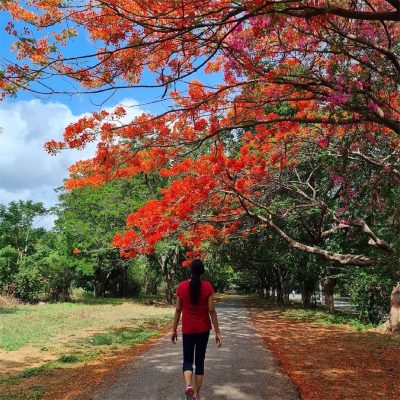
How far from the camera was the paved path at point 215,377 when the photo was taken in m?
5.50

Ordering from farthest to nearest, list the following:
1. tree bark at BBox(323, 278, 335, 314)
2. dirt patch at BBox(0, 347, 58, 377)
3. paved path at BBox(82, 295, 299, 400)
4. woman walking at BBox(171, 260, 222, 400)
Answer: tree bark at BBox(323, 278, 335, 314) → dirt patch at BBox(0, 347, 58, 377) → paved path at BBox(82, 295, 299, 400) → woman walking at BBox(171, 260, 222, 400)

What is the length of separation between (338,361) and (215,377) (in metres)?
3.08

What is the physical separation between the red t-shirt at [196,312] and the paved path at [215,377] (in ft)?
2.84

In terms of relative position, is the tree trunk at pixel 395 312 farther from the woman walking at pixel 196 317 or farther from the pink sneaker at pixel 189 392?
the pink sneaker at pixel 189 392

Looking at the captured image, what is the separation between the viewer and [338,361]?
328 inches

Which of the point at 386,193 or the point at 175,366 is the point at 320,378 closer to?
the point at 175,366

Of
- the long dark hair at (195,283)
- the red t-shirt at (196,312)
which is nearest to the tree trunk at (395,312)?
the red t-shirt at (196,312)

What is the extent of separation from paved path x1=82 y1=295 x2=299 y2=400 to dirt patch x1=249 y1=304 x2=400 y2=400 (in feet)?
1.10

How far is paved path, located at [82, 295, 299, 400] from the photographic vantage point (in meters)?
5.50

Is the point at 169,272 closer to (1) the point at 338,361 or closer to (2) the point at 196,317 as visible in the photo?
(1) the point at 338,361

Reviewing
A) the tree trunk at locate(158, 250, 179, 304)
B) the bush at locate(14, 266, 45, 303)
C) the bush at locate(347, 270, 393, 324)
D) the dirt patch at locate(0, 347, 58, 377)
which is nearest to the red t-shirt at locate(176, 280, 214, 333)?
the dirt patch at locate(0, 347, 58, 377)

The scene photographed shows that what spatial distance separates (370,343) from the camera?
10734 millimetres

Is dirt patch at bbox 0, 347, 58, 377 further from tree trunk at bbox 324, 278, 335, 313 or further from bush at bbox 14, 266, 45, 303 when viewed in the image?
bush at bbox 14, 266, 45, 303

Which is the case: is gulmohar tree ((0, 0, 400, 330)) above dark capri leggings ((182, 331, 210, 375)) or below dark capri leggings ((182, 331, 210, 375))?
above
